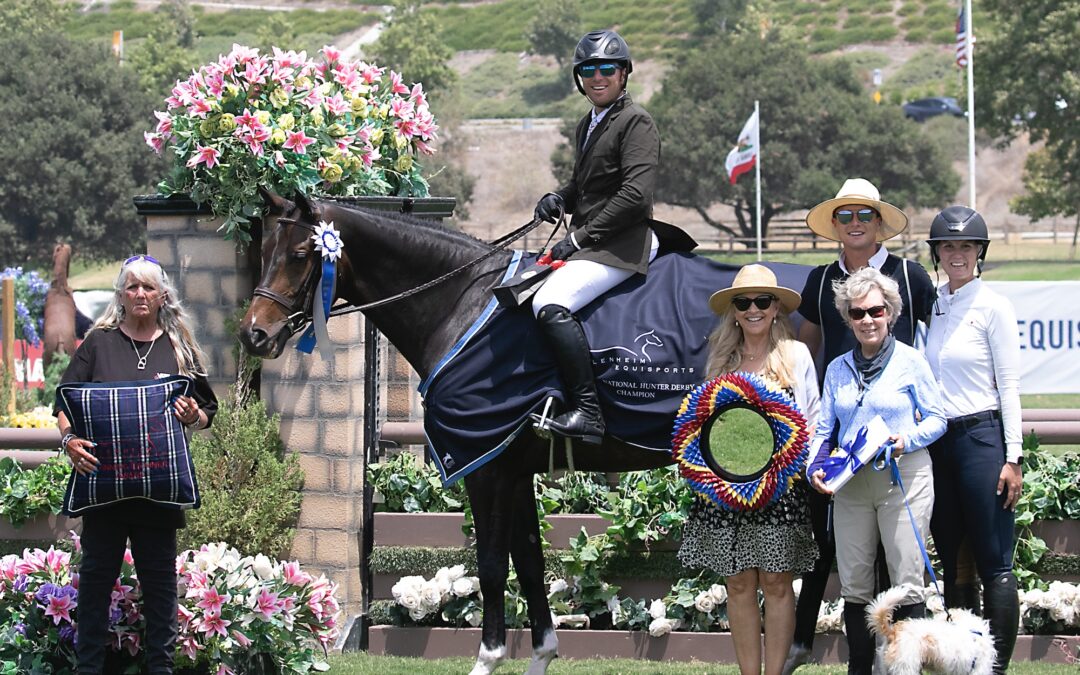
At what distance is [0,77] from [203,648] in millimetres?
58479

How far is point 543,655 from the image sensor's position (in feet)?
20.7

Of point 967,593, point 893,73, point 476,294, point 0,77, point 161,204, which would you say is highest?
point 893,73

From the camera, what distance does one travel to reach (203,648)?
6047 millimetres

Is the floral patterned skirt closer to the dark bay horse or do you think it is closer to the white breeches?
the dark bay horse

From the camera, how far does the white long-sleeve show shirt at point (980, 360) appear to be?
534 centimetres

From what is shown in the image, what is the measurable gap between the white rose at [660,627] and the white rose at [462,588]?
3.37ft

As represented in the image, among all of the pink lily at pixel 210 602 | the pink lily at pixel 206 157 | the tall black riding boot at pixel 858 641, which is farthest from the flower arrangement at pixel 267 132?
the tall black riding boot at pixel 858 641

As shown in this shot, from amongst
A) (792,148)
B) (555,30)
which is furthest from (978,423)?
(555,30)

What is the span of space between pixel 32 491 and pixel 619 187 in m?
3.92

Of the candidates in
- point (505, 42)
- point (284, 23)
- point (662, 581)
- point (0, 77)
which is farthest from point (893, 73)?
point (662, 581)

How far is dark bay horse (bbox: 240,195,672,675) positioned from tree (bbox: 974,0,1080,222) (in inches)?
1905

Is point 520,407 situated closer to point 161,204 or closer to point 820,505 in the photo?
point 820,505

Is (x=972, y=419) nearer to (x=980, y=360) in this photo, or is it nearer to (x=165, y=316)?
(x=980, y=360)

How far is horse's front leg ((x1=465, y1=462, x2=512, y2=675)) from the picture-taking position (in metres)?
6.22
